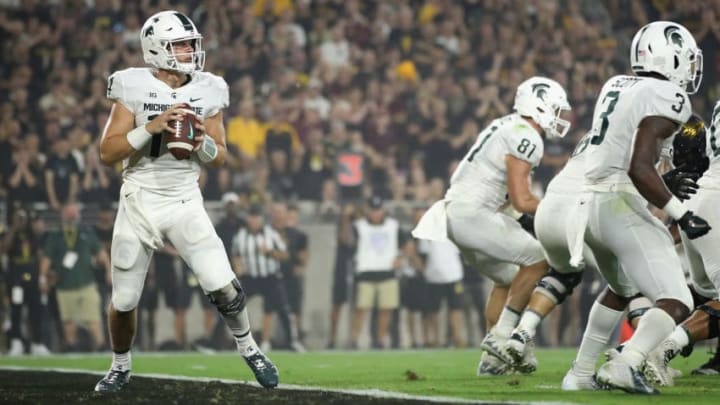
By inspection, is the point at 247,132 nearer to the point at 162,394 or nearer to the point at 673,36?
the point at 162,394

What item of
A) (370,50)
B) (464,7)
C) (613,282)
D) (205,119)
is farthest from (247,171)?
(613,282)

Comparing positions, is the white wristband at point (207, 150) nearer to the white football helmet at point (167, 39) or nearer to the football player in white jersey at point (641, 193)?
the white football helmet at point (167, 39)

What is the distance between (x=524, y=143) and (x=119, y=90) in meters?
2.73

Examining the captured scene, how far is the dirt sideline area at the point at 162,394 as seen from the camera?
590 centimetres

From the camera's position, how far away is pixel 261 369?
21.8ft

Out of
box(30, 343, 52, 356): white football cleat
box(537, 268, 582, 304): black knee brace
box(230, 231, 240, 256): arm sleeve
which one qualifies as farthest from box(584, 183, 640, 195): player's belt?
box(30, 343, 52, 356): white football cleat

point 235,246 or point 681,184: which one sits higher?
point 681,184

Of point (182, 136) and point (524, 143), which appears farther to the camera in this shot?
point (524, 143)

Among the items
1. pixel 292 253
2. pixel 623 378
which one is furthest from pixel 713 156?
pixel 292 253

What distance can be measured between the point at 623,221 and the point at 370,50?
9.48m

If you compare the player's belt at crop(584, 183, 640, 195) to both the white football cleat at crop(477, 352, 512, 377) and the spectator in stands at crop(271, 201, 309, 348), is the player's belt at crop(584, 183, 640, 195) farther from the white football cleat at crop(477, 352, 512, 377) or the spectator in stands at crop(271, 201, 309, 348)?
the spectator in stands at crop(271, 201, 309, 348)

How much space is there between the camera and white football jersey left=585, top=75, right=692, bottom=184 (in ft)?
19.3

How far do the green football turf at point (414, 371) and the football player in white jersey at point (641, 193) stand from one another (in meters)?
0.37

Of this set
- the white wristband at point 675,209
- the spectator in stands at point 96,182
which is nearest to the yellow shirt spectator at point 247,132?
the spectator in stands at point 96,182
